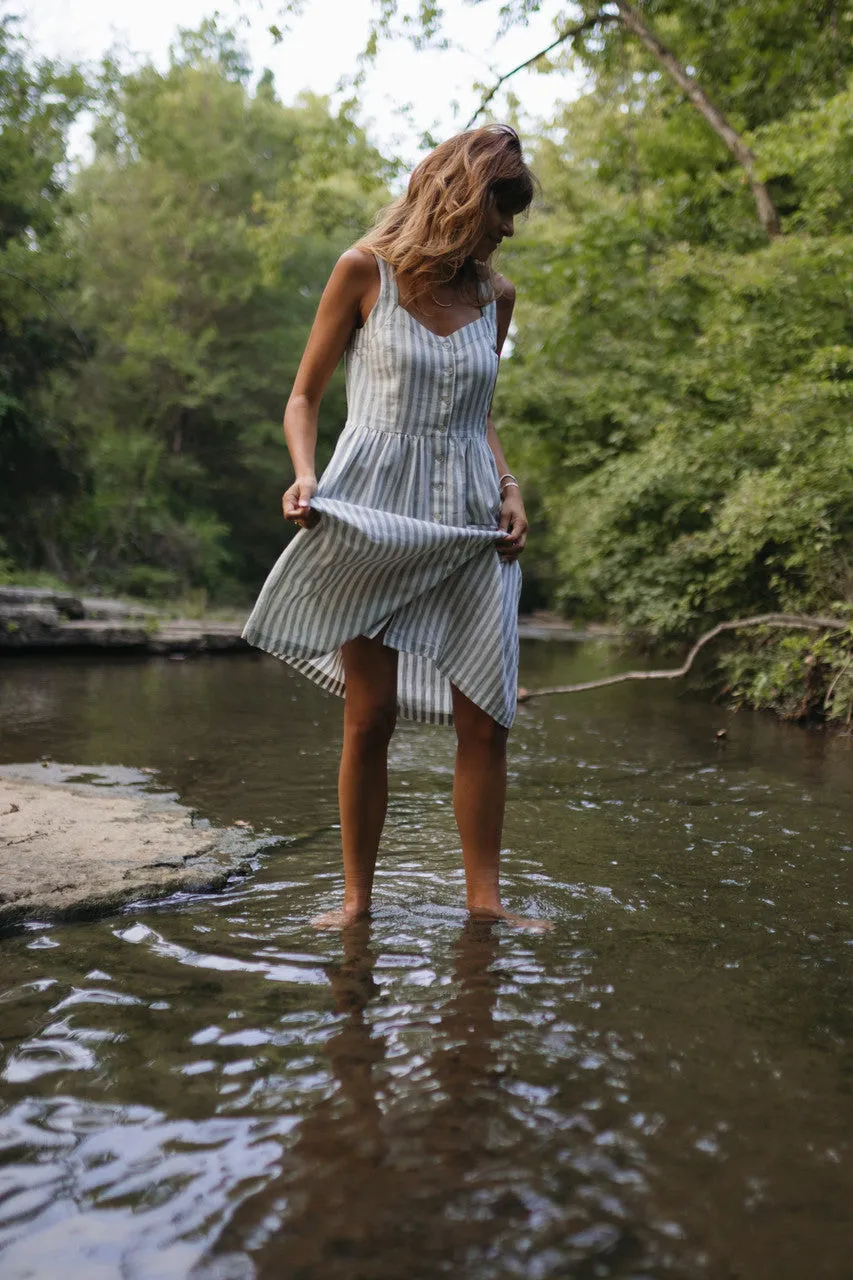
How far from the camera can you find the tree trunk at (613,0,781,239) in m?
11.0

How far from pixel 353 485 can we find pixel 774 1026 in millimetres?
1514

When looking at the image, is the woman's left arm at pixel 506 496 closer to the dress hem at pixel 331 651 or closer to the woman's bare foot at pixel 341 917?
the dress hem at pixel 331 651

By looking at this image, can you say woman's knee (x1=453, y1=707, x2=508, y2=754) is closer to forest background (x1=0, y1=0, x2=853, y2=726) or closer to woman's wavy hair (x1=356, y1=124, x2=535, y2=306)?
woman's wavy hair (x1=356, y1=124, x2=535, y2=306)

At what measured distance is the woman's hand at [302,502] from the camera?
2.58 meters

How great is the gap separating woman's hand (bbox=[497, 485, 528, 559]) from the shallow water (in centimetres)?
90

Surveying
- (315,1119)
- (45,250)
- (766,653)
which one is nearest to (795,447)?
(766,653)

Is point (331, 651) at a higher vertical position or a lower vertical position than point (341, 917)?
higher

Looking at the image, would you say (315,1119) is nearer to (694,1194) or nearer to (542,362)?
(694,1194)

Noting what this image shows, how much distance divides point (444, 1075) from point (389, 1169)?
0.99 feet

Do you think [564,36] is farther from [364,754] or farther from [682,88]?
[364,754]

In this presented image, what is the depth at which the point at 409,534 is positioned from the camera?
2617mm

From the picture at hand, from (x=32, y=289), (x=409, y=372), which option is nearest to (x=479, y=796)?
(x=409, y=372)

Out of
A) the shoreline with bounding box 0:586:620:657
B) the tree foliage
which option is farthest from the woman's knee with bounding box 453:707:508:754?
the tree foliage

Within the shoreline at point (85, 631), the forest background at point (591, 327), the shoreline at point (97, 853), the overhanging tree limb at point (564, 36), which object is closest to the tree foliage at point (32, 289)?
the forest background at point (591, 327)
